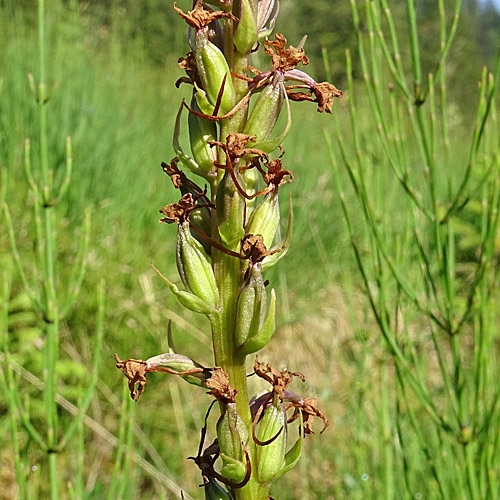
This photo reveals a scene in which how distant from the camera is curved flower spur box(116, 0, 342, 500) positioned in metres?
0.81

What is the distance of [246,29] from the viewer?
81 cm

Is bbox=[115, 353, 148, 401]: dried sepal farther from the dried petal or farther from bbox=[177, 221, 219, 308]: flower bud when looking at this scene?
the dried petal

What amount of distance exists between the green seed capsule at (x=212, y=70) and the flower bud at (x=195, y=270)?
→ 0.19 metres

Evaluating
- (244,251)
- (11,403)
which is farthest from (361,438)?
(244,251)

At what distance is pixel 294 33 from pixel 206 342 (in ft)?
17.0

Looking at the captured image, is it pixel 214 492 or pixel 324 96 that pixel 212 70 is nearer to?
pixel 324 96

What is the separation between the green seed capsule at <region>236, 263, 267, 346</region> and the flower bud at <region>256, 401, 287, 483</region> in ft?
0.41

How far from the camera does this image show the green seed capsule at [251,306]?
2.67 feet

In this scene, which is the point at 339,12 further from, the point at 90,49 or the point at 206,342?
the point at 206,342

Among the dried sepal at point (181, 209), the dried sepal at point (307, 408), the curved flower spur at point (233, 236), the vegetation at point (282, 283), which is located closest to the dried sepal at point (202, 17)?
the curved flower spur at point (233, 236)

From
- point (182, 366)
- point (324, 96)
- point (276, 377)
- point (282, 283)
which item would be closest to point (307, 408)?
point (276, 377)

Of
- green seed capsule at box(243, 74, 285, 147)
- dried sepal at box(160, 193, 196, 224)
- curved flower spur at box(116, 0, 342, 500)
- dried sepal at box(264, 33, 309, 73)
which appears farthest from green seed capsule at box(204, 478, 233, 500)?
dried sepal at box(264, 33, 309, 73)

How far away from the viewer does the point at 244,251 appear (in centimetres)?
82

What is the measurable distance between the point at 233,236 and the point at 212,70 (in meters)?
0.23
